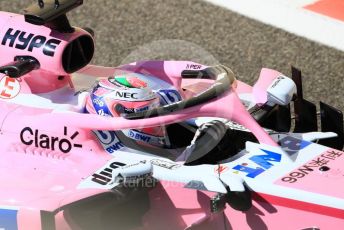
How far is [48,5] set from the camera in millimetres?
6223

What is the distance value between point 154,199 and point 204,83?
116 cm

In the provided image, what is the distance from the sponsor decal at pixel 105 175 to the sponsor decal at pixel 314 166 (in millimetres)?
1149

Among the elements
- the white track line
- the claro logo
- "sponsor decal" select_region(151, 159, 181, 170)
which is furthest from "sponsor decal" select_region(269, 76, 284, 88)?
the white track line

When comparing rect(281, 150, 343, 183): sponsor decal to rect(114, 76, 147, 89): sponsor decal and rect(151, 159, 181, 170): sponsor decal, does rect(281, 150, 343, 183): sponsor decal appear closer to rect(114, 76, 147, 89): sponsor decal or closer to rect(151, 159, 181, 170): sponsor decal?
rect(151, 159, 181, 170): sponsor decal

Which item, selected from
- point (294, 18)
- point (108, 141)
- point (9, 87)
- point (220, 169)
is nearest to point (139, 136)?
point (108, 141)

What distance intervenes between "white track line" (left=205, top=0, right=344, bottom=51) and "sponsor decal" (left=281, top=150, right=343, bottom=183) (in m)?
3.26

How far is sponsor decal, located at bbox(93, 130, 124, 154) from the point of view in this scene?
5.88 meters

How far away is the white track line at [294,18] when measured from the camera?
909 cm

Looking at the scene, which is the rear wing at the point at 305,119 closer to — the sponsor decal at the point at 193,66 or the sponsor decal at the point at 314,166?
the sponsor decal at the point at 314,166

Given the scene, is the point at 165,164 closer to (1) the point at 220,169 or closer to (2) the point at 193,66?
(1) the point at 220,169

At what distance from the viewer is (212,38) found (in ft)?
30.3

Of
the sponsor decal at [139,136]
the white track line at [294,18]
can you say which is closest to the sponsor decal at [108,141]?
the sponsor decal at [139,136]

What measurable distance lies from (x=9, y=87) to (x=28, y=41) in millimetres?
418

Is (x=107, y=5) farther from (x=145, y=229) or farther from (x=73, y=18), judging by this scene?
(x=145, y=229)
